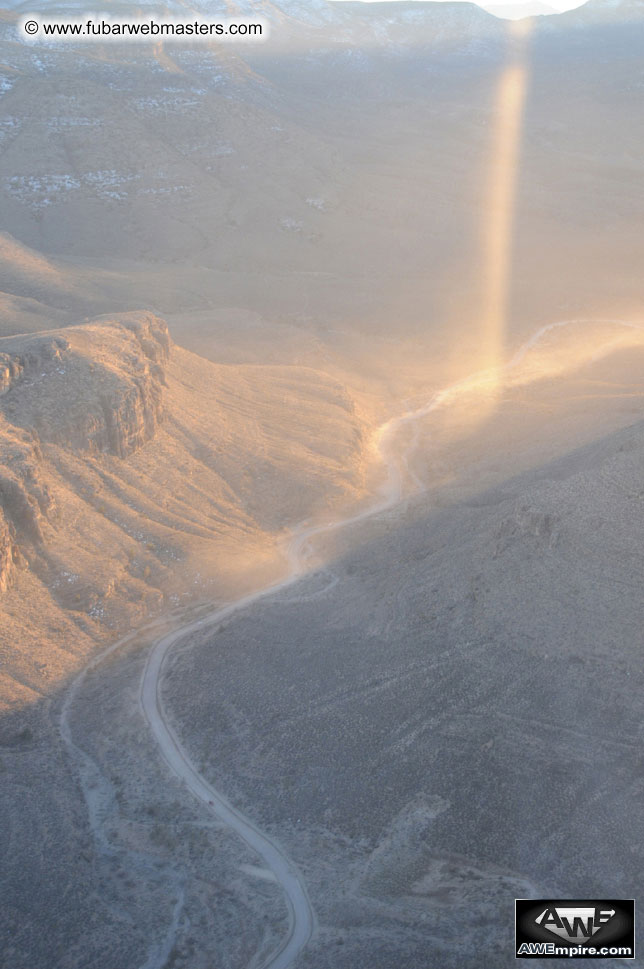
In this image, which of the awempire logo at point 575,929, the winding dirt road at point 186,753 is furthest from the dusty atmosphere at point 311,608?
the awempire logo at point 575,929

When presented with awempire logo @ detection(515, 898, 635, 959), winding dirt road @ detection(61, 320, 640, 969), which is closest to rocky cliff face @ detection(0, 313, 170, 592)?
winding dirt road @ detection(61, 320, 640, 969)

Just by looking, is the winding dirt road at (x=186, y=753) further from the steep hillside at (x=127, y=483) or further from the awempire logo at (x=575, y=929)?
the awempire logo at (x=575, y=929)

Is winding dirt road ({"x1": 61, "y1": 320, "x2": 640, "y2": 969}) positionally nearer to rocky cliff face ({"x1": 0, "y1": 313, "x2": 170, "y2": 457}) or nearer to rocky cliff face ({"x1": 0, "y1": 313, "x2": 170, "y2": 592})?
rocky cliff face ({"x1": 0, "y1": 313, "x2": 170, "y2": 592})

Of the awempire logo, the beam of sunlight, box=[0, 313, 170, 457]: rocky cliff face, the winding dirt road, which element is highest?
the beam of sunlight

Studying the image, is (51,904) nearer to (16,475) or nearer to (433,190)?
(16,475)

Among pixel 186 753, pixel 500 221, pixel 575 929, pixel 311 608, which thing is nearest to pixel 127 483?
pixel 311 608
